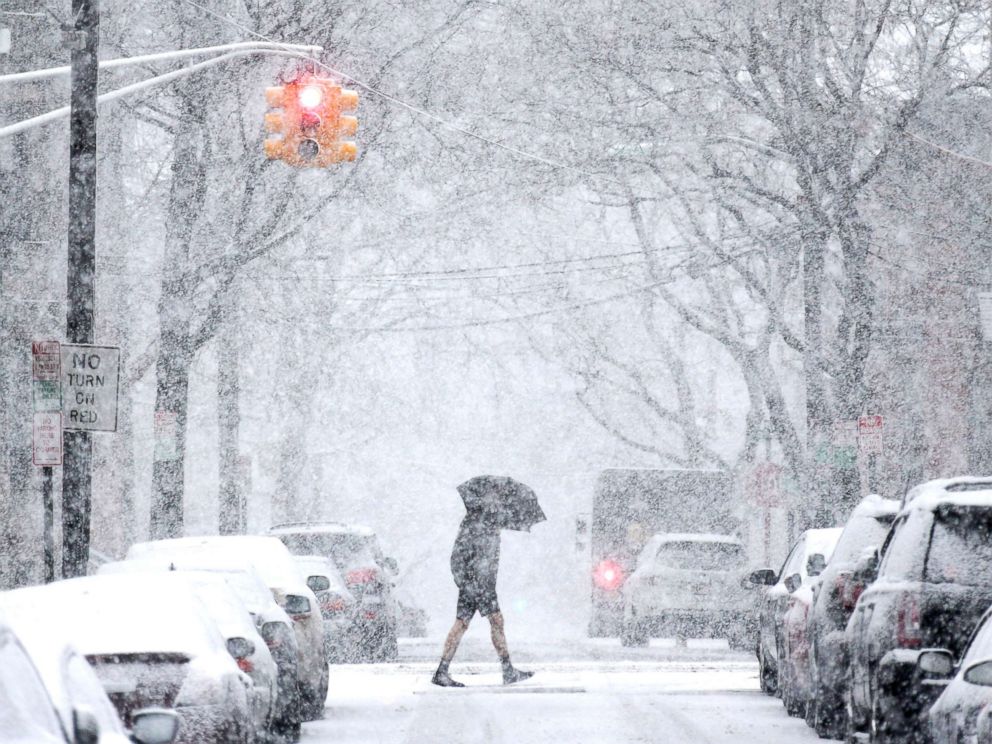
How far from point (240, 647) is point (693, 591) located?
54.8ft

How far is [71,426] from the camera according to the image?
17109 mm

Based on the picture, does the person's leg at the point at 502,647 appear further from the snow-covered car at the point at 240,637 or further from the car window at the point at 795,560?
the snow-covered car at the point at 240,637

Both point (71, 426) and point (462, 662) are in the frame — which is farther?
point (462, 662)

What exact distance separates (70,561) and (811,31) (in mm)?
14310

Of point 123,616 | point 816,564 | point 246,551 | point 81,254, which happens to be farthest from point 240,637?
point 81,254

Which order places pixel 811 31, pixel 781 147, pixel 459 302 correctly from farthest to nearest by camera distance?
pixel 459 302, pixel 781 147, pixel 811 31

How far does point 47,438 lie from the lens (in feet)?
57.3

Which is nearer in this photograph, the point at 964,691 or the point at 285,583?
the point at 964,691

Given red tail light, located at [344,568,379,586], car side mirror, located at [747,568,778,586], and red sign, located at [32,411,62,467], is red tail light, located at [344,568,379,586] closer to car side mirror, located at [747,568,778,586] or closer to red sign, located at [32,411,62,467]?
red sign, located at [32,411,62,467]

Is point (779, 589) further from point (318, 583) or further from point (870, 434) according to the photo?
point (870, 434)

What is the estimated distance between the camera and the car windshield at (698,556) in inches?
1067

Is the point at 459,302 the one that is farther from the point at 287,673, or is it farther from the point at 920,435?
the point at 287,673

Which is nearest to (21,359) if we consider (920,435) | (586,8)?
(586,8)

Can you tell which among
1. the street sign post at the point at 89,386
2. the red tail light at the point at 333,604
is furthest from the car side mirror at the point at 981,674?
the red tail light at the point at 333,604
